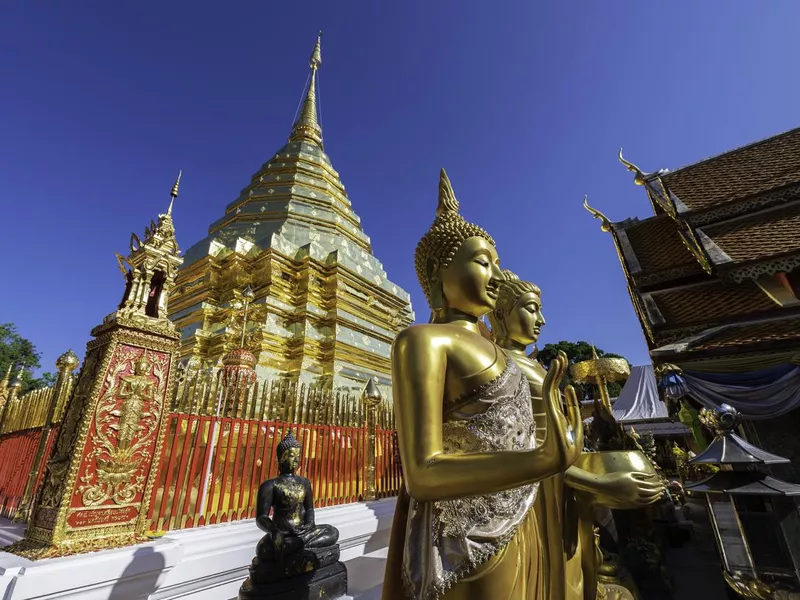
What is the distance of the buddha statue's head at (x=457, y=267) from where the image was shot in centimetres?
146

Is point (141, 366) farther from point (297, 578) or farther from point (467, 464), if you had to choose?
point (467, 464)

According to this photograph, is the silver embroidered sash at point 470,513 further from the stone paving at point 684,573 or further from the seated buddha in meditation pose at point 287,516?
the stone paving at point 684,573

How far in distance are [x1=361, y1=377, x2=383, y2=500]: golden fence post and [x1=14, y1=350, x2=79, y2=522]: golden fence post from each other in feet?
11.3

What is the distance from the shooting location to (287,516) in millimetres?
3227

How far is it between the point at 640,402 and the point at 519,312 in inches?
548

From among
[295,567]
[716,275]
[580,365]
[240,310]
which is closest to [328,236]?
[240,310]

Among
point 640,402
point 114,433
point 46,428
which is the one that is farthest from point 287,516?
point 640,402

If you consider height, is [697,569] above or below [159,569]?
below

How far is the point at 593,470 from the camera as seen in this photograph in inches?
52.7

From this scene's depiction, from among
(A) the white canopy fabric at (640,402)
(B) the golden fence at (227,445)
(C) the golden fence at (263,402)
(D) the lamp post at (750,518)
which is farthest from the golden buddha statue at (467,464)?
(A) the white canopy fabric at (640,402)

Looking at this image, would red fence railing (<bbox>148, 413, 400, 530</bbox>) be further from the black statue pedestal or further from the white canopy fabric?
the white canopy fabric

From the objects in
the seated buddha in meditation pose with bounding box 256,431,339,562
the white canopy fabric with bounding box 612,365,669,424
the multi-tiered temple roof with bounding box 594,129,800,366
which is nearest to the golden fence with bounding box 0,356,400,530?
the seated buddha in meditation pose with bounding box 256,431,339,562

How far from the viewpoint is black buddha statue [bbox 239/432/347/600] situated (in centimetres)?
282

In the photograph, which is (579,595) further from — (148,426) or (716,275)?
(716,275)
